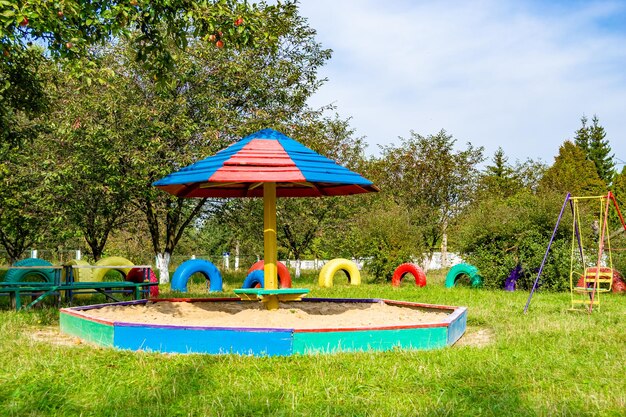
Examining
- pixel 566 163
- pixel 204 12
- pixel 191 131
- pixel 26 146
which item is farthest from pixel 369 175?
pixel 204 12

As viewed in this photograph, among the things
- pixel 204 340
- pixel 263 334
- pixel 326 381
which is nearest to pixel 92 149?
pixel 204 340

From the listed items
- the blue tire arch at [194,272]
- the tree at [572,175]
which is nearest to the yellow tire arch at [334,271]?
the blue tire arch at [194,272]

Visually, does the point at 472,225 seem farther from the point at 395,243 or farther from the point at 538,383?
the point at 538,383

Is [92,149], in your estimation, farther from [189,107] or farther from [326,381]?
[326,381]

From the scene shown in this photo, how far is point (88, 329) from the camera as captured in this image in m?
8.07

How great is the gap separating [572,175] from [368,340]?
38821mm

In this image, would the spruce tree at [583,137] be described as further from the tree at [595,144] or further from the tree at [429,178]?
the tree at [429,178]

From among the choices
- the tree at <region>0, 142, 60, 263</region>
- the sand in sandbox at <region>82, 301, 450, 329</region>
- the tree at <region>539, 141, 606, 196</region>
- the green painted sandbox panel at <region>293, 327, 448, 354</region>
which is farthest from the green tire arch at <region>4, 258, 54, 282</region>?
the tree at <region>539, 141, 606, 196</region>

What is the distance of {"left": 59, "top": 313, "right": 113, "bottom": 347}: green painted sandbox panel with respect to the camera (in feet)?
24.8

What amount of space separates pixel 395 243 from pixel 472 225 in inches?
118

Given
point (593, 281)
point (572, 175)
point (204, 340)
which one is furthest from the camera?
point (572, 175)

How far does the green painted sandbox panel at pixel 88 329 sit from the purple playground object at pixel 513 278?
518 inches

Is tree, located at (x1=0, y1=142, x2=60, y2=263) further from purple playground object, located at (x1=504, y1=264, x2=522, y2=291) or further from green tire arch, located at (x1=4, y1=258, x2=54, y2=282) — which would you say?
purple playground object, located at (x1=504, y1=264, x2=522, y2=291)

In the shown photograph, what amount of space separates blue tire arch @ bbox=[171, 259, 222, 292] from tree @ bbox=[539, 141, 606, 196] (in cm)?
2354
